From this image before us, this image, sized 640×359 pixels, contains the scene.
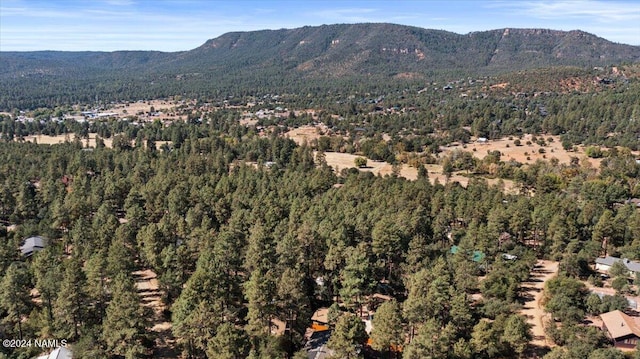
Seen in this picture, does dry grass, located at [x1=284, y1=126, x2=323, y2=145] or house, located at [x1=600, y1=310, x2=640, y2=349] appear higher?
dry grass, located at [x1=284, y1=126, x2=323, y2=145]

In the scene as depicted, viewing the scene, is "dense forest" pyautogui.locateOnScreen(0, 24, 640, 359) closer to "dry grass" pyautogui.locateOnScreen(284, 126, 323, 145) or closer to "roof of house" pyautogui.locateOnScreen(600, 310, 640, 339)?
"roof of house" pyautogui.locateOnScreen(600, 310, 640, 339)

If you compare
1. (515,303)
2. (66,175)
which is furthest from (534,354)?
(66,175)

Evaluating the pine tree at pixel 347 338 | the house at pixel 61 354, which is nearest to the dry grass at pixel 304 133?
the house at pixel 61 354

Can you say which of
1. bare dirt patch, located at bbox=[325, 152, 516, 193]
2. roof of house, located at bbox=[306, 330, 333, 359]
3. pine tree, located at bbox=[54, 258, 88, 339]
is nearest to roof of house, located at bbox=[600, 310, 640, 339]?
roof of house, located at bbox=[306, 330, 333, 359]

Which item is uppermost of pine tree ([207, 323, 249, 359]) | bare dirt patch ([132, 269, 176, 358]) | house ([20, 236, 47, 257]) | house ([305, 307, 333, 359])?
pine tree ([207, 323, 249, 359])

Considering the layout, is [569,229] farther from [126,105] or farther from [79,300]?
[126,105]

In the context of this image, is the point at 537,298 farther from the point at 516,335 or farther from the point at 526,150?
the point at 526,150
